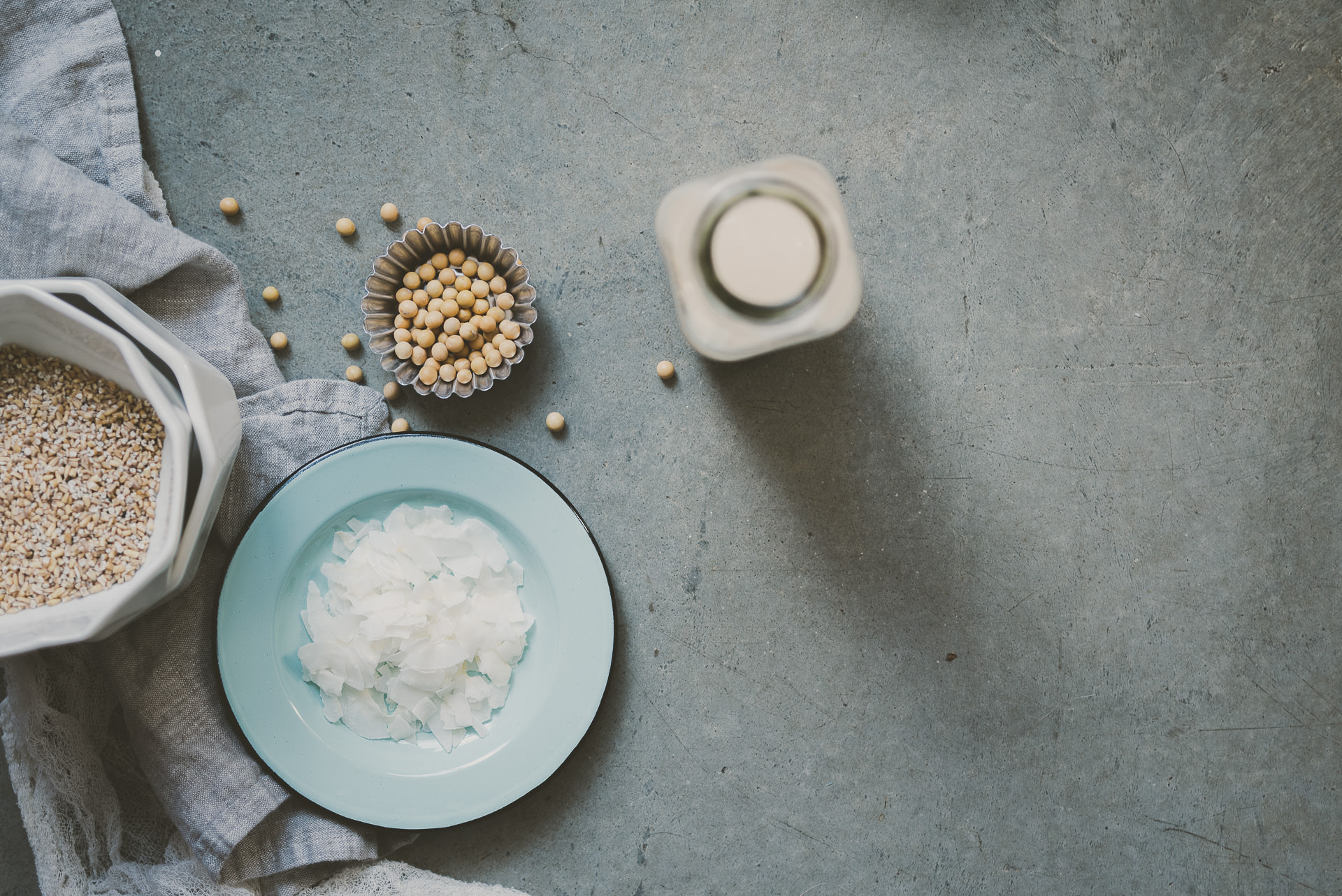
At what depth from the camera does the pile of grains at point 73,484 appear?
942 mm

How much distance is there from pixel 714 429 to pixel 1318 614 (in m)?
0.95

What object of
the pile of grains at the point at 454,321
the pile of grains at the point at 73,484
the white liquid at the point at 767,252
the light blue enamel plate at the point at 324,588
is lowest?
the light blue enamel plate at the point at 324,588

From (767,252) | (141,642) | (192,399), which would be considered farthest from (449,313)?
(141,642)

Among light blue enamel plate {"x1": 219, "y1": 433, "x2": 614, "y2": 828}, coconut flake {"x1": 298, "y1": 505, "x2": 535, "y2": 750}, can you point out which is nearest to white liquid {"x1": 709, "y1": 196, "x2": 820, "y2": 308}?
light blue enamel plate {"x1": 219, "y1": 433, "x2": 614, "y2": 828}

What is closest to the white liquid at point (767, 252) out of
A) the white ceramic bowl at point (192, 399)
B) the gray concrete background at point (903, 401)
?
the gray concrete background at point (903, 401)

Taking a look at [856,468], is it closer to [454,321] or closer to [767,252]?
[767,252]

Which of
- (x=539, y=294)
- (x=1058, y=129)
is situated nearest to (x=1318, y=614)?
(x=1058, y=129)

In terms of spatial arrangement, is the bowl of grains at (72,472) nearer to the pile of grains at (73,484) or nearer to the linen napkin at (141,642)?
the pile of grains at (73,484)

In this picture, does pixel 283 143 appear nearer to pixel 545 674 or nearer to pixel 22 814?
pixel 545 674

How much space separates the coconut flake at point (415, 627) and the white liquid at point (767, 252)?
19.4 inches

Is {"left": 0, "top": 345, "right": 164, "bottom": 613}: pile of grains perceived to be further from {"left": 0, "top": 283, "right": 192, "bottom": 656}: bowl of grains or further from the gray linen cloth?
the gray linen cloth

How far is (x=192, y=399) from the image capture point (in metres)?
0.89

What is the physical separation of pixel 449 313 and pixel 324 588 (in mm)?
423

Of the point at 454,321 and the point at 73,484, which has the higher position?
the point at 454,321
